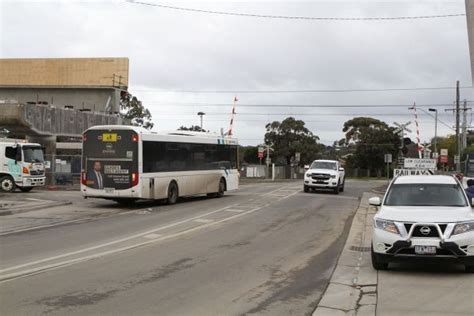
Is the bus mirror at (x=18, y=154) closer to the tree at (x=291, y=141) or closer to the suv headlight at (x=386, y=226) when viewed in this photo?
the suv headlight at (x=386, y=226)

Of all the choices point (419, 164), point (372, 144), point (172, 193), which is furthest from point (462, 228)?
point (372, 144)

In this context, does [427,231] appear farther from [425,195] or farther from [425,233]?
[425,195]

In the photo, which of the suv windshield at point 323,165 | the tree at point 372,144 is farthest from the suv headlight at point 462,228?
the tree at point 372,144

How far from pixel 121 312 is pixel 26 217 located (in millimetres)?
12466

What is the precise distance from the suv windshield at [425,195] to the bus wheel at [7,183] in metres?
24.4

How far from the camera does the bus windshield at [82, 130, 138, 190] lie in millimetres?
21469

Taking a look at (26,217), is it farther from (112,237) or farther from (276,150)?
(276,150)

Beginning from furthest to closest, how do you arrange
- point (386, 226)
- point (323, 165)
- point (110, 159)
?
1. point (323, 165)
2. point (110, 159)
3. point (386, 226)

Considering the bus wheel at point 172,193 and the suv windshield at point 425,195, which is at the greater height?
the suv windshield at point 425,195

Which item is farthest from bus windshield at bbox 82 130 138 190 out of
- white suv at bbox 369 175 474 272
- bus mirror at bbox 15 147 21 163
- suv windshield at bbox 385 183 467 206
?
white suv at bbox 369 175 474 272

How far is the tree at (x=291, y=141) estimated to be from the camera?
322ft

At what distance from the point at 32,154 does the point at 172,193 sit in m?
11.5

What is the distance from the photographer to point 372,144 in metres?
97.2

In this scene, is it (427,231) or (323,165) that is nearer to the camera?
(427,231)
